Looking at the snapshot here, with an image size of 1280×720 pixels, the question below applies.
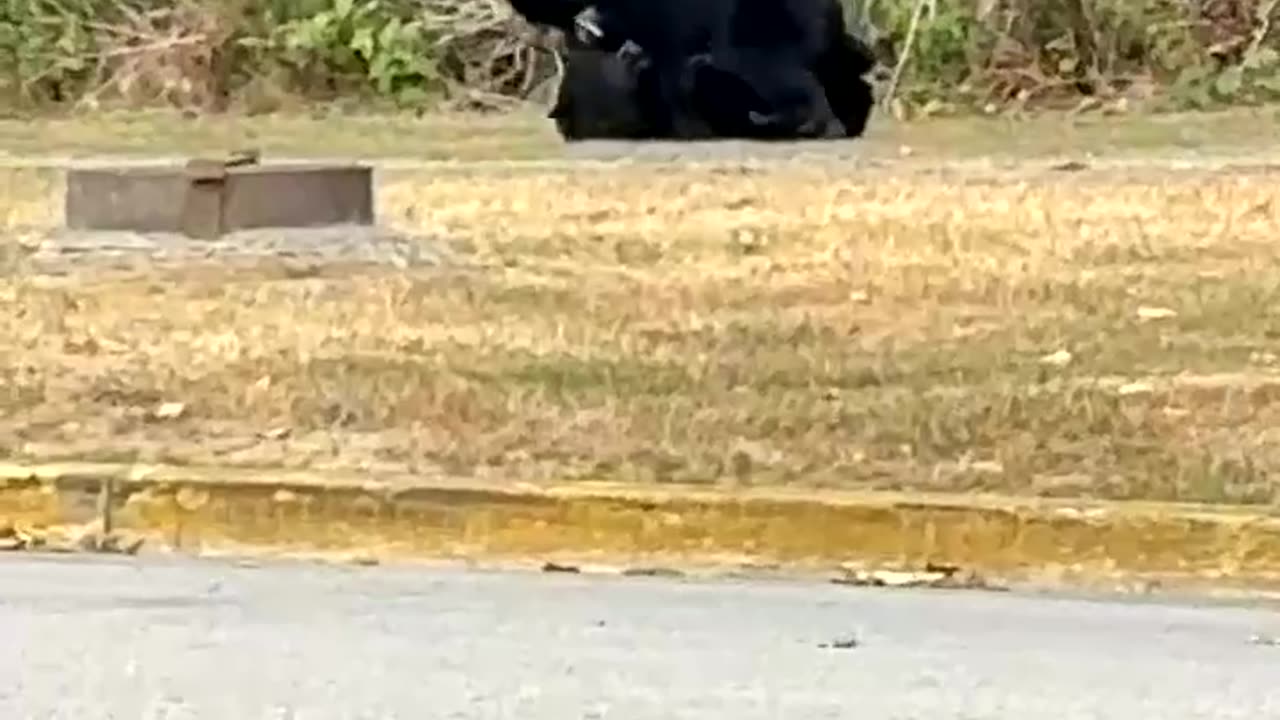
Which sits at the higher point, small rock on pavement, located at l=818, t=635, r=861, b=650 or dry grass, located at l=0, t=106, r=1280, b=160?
small rock on pavement, located at l=818, t=635, r=861, b=650

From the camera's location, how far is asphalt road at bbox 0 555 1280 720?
534cm

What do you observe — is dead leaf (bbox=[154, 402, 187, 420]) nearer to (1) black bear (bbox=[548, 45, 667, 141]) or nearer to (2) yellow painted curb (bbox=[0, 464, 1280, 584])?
(2) yellow painted curb (bbox=[0, 464, 1280, 584])

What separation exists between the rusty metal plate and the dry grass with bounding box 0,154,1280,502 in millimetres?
429

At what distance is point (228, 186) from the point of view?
9875mm

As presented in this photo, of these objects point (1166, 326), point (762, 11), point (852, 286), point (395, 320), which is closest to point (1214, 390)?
point (1166, 326)

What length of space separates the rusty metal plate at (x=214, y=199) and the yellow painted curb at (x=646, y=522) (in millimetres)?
2820

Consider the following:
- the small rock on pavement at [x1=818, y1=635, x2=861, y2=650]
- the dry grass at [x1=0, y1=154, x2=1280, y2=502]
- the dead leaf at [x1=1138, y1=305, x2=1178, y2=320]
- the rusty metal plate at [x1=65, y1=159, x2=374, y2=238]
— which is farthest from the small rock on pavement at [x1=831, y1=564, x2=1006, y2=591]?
the rusty metal plate at [x1=65, y1=159, x2=374, y2=238]

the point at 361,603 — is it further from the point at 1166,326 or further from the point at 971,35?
the point at 971,35

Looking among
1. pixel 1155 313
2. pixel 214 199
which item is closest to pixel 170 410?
pixel 214 199

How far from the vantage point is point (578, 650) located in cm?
582

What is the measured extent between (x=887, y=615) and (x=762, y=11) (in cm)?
600

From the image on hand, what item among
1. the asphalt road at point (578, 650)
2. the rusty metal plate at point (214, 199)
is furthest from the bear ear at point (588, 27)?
the asphalt road at point (578, 650)

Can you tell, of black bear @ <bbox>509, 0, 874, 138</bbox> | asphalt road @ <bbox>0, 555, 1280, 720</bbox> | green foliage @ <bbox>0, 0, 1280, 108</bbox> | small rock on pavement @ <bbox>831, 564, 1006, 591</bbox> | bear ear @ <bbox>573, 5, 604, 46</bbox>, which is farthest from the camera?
green foliage @ <bbox>0, 0, 1280, 108</bbox>

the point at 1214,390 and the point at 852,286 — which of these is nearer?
the point at 1214,390
